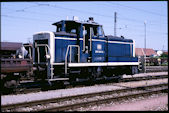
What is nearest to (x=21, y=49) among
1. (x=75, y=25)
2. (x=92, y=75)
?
(x=75, y=25)

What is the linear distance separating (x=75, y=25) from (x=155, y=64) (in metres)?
35.6

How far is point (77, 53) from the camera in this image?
12188 millimetres

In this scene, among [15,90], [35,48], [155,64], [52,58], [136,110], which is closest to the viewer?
[136,110]

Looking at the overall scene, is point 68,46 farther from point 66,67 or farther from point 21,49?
point 21,49

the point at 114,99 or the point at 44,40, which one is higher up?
the point at 44,40

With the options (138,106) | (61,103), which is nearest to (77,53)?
(61,103)

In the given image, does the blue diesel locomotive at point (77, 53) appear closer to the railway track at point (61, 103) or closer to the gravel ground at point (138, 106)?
the railway track at point (61, 103)

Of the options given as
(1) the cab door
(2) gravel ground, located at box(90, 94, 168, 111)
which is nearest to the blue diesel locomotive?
(1) the cab door

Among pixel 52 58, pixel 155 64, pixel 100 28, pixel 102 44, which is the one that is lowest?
pixel 155 64

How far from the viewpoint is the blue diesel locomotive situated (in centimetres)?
1120

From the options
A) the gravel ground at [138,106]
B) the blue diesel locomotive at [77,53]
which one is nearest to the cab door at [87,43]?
the blue diesel locomotive at [77,53]

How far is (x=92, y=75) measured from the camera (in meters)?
12.7

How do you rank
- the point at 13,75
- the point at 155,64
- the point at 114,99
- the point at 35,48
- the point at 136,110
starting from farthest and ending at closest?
the point at 155,64
the point at 35,48
the point at 13,75
the point at 114,99
the point at 136,110

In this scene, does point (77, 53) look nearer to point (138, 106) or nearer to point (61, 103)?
point (61, 103)
